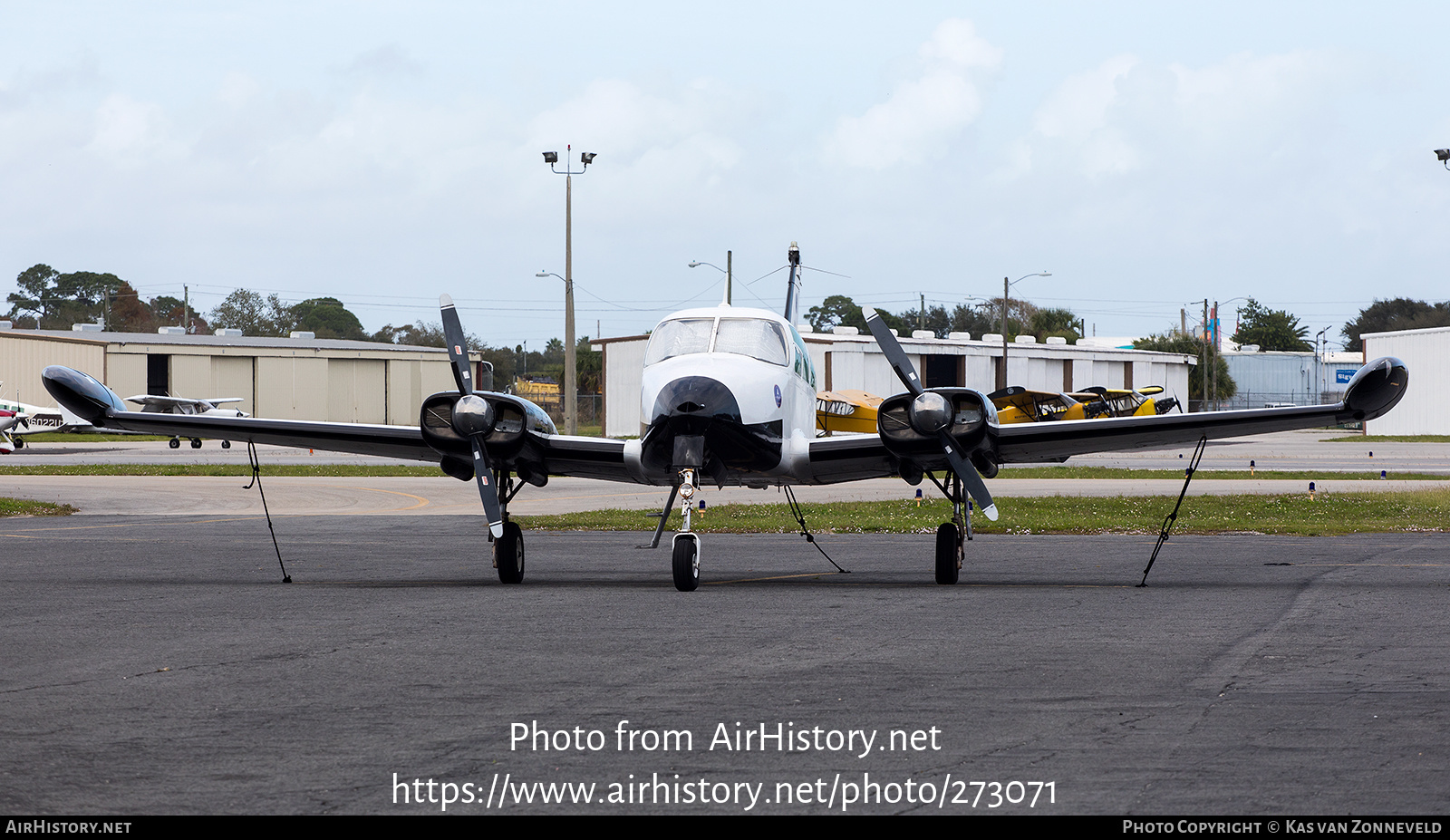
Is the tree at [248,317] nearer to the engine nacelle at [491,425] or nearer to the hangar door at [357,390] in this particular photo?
the hangar door at [357,390]

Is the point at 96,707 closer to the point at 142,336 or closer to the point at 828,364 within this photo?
the point at 828,364

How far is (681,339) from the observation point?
1602cm

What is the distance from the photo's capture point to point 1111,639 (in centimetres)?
1083

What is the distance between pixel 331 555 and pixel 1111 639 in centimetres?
1223

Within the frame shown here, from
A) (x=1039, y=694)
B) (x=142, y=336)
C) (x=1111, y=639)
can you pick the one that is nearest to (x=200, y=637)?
(x=1039, y=694)

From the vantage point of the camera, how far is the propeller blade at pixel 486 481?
50.4ft

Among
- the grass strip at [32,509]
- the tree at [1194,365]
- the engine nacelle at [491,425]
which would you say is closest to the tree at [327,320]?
the tree at [1194,365]

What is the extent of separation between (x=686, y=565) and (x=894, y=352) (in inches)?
149

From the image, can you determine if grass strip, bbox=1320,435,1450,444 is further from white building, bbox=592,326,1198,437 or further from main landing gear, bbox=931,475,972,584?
main landing gear, bbox=931,475,972,584

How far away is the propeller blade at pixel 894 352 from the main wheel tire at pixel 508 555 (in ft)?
15.8

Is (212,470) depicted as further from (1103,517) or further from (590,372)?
(590,372)

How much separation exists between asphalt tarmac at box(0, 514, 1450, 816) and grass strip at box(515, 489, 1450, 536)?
25.5ft

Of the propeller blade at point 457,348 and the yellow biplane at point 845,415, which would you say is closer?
the propeller blade at point 457,348

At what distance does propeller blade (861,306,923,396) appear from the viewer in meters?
15.5
